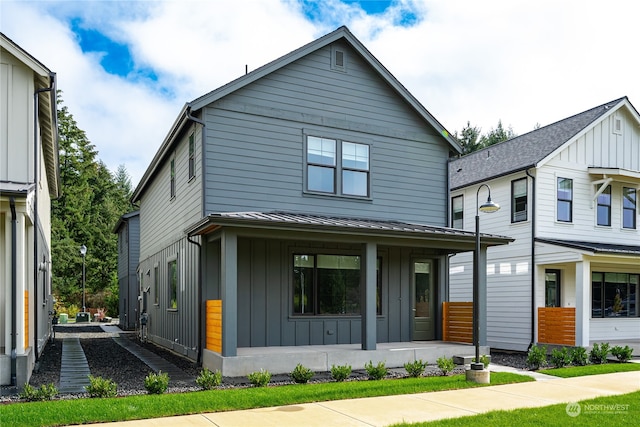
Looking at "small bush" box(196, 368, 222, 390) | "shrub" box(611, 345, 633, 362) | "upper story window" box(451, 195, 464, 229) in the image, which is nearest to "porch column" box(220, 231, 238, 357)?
"small bush" box(196, 368, 222, 390)

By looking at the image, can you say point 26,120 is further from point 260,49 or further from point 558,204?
point 558,204

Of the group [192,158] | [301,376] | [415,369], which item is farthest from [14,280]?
[415,369]

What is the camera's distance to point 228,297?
438 inches

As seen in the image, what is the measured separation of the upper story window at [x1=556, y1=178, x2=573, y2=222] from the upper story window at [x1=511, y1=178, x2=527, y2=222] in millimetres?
1082

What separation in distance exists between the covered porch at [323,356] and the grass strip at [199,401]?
1.34m

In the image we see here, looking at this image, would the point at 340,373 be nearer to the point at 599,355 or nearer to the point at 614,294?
the point at 599,355

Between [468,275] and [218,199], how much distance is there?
35.8 ft

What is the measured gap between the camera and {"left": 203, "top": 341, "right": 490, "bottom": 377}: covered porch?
36.2 feet

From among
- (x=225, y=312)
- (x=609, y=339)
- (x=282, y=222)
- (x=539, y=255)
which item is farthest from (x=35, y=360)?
(x=609, y=339)

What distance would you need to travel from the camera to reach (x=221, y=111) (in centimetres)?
1336

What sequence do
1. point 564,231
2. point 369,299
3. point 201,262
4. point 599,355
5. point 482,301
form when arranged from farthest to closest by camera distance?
point 564,231 < point 599,355 < point 482,301 < point 201,262 < point 369,299

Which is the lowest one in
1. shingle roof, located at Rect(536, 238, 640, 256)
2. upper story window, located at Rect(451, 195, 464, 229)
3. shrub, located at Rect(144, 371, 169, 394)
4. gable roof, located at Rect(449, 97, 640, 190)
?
shrub, located at Rect(144, 371, 169, 394)

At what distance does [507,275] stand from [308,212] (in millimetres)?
8267

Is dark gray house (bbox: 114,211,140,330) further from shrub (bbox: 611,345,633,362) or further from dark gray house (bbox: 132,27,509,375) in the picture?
shrub (bbox: 611,345,633,362)
